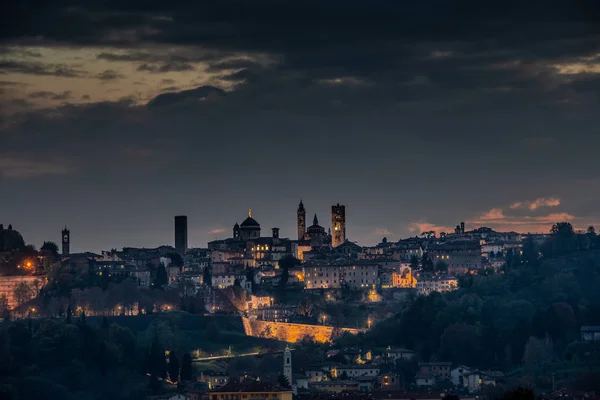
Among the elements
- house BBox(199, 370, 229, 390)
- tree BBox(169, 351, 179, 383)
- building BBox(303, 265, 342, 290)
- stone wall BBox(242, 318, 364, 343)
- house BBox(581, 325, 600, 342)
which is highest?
building BBox(303, 265, 342, 290)

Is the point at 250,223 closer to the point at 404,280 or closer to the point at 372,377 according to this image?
the point at 404,280

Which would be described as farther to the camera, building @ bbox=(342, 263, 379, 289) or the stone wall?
building @ bbox=(342, 263, 379, 289)

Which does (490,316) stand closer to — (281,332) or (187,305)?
(281,332)

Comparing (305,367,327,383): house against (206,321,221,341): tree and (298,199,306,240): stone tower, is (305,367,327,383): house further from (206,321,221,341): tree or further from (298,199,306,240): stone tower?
(298,199,306,240): stone tower

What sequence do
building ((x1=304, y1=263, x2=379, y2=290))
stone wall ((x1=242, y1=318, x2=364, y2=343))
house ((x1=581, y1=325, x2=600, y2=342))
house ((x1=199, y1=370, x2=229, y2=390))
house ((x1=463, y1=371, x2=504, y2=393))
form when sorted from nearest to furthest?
house ((x1=463, y1=371, x2=504, y2=393)), house ((x1=199, y1=370, x2=229, y2=390)), house ((x1=581, y1=325, x2=600, y2=342)), stone wall ((x1=242, y1=318, x2=364, y2=343)), building ((x1=304, y1=263, x2=379, y2=290))

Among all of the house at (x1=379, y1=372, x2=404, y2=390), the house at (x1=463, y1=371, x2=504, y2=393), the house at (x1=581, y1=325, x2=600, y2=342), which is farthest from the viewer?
the house at (x1=581, y1=325, x2=600, y2=342)

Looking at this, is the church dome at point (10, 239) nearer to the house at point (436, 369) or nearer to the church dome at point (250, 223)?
the church dome at point (250, 223)

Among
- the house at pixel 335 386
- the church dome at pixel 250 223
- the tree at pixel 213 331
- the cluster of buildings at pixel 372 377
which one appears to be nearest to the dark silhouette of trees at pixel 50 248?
the church dome at pixel 250 223

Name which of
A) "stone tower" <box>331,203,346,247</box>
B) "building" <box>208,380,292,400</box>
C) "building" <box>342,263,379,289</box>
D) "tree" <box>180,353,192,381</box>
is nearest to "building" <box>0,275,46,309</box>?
"building" <box>342,263,379,289</box>
